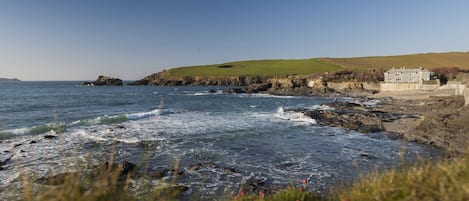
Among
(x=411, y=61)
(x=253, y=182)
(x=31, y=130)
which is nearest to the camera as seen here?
(x=253, y=182)

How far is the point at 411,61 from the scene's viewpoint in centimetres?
12238

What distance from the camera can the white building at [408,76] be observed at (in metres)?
79.3

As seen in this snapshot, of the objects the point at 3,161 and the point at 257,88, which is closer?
the point at 3,161

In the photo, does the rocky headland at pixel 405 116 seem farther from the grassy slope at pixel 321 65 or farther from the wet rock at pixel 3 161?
the grassy slope at pixel 321 65

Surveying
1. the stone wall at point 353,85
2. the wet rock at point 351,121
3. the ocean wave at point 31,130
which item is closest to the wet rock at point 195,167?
the ocean wave at point 31,130

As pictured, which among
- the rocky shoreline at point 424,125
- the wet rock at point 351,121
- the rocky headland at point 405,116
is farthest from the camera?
the wet rock at point 351,121

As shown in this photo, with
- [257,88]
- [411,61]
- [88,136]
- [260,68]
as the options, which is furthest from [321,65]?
[88,136]

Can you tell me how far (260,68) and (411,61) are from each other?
5699 cm

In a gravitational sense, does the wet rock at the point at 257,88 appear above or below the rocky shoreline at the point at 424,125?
above

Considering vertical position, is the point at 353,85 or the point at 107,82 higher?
the point at 107,82

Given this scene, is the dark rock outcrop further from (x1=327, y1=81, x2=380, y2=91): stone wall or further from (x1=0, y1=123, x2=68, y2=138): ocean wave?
(x1=0, y1=123, x2=68, y2=138): ocean wave

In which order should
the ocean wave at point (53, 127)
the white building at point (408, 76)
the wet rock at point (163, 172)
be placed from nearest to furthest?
the wet rock at point (163, 172) < the ocean wave at point (53, 127) < the white building at point (408, 76)

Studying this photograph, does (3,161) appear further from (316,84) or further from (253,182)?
(316,84)

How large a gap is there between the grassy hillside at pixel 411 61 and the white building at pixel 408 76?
32151 mm
